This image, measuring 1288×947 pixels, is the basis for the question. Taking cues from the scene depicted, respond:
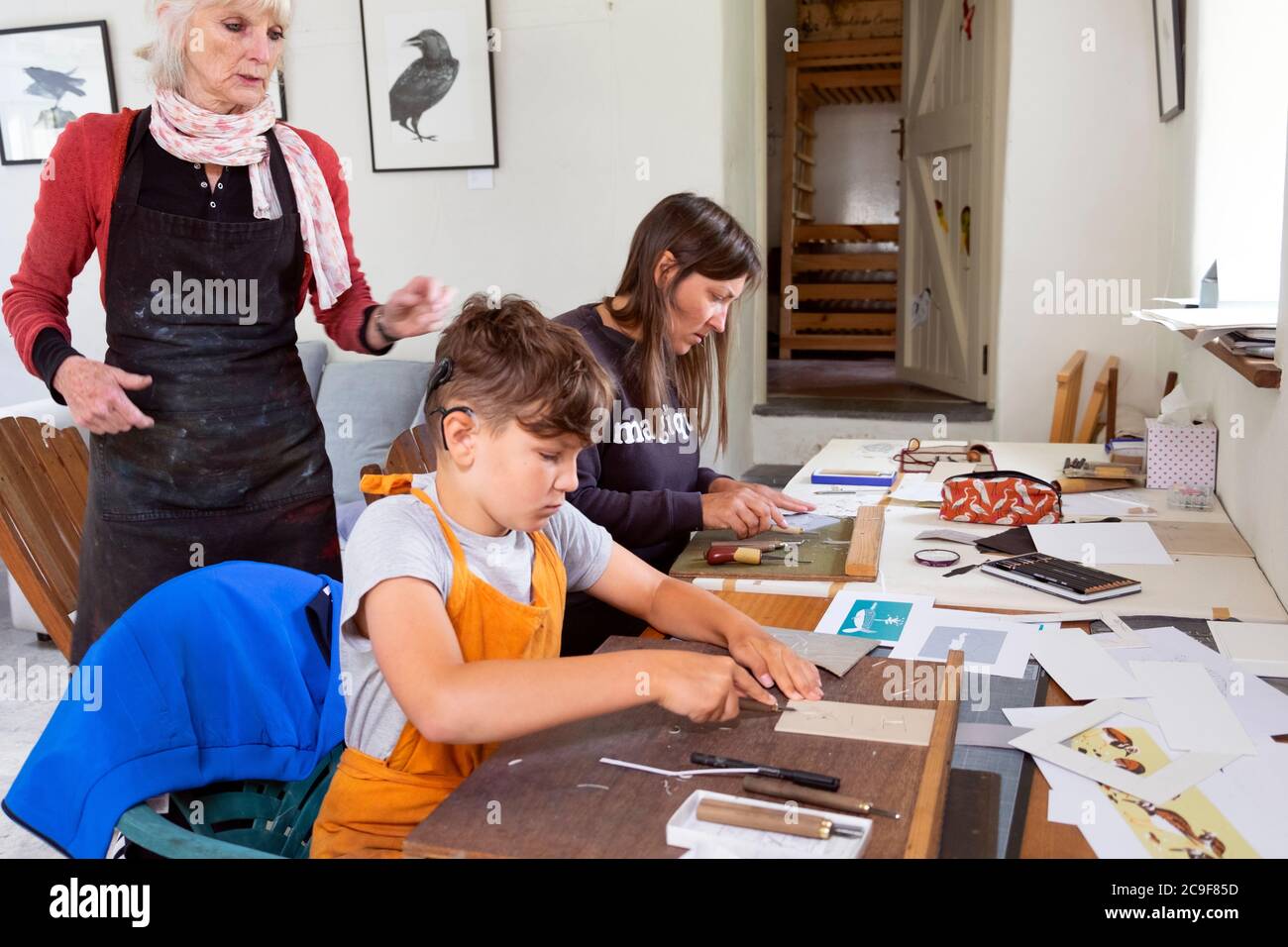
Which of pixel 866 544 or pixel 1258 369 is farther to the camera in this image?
pixel 866 544

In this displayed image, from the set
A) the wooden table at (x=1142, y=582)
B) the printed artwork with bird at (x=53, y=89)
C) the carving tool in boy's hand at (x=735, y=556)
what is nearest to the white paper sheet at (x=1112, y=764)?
the wooden table at (x=1142, y=582)

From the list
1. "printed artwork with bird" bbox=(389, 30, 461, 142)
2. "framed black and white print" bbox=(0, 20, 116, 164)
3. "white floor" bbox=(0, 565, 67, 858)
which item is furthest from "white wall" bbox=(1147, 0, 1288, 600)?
"framed black and white print" bbox=(0, 20, 116, 164)

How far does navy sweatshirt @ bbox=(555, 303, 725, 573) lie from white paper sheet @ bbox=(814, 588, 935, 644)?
0.42 metres

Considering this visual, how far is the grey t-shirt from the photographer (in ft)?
3.95

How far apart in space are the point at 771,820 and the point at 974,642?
685 mm

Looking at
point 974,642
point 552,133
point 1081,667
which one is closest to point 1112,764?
point 1081,667

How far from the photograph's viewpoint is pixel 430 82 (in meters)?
4.32

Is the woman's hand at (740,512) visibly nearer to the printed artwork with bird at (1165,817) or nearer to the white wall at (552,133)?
the printed artwork with bird at (1165,817)

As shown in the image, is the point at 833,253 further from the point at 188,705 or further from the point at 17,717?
the point at 188,705

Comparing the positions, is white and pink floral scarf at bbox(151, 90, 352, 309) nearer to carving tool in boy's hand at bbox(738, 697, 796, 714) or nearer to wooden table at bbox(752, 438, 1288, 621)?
wooden table at bbox(752, 438, 1288, 621)

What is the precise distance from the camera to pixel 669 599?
1.54m

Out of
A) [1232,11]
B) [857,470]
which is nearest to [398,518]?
[857,470]
